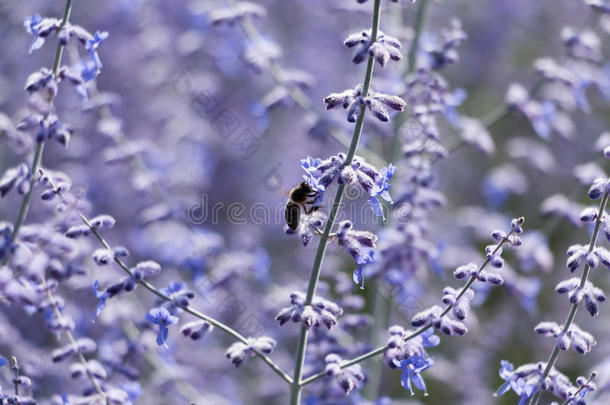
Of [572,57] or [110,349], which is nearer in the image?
[110,349]

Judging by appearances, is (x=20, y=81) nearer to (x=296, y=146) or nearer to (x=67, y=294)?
(x=67, y=294)

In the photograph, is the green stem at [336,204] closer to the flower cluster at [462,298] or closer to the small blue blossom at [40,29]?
the flower cluster at [462,298]

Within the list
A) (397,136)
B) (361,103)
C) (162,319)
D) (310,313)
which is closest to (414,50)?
(397,136)

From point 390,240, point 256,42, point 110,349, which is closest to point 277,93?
point 256,42

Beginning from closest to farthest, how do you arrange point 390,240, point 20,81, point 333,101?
point 333,101, point 390,240, point 20,81

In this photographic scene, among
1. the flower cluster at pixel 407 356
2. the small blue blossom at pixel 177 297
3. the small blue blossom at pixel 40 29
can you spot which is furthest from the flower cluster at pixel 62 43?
the flower cluster at pixel 407 356
